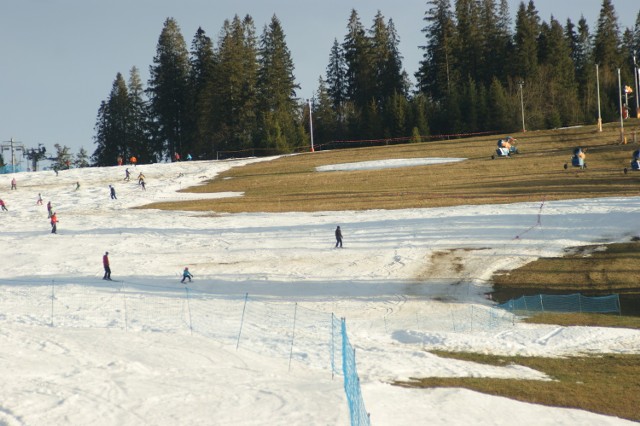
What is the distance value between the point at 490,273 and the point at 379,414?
2081cm

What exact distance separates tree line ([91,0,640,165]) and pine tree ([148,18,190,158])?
0.60 ft

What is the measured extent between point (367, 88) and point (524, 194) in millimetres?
65627

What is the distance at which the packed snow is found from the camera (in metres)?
15.2

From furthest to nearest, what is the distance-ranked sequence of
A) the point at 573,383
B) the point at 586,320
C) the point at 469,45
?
1. the point at 469,45
2. the point at 586,320
3. the point at 573,383

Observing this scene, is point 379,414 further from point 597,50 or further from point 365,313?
point 597,50

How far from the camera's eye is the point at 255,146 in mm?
98375

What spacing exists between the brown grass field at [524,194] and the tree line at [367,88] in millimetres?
13630

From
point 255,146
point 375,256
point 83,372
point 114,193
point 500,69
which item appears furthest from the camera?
point 500,69

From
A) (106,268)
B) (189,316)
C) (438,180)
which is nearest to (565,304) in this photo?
(189,316)

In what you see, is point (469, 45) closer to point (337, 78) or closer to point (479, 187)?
point (337, 78)

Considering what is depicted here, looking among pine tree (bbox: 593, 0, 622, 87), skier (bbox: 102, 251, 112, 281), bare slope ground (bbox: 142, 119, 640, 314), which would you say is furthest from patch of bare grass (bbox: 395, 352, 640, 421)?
pine tree (bbox: 593, 0, 622, 87)

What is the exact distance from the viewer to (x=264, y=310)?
91.6 ft

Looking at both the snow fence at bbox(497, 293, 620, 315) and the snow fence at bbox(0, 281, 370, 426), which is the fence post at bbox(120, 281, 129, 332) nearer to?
the snow fence at bbox(0, 281, 370, 426)

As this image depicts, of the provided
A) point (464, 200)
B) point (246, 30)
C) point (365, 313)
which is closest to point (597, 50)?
point (246, 30)
